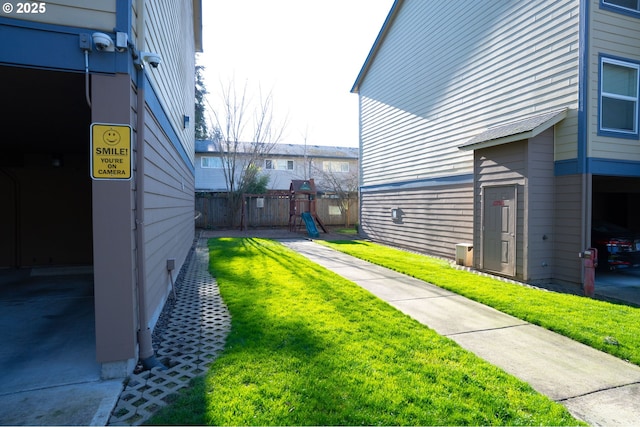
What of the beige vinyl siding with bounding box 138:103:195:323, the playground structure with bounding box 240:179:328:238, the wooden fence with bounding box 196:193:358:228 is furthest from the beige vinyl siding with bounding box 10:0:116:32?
the wooden fence with bounding box 196:193:358:228

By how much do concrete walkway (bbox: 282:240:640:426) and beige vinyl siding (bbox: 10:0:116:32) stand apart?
4.71m

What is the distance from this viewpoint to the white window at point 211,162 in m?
27.2

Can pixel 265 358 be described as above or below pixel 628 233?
below

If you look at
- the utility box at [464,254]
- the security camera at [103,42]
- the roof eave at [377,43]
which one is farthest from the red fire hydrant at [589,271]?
the roof eave at [377,43]

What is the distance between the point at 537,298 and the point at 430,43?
828cm

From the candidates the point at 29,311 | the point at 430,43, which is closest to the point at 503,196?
the point at 430,43

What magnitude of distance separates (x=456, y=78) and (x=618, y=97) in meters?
3.80

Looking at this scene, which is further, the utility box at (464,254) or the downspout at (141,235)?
the utility box at (464,254)

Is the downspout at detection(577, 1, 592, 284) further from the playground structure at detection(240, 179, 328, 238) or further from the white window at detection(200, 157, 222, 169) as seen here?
the white window at detection(200, 157, 222, 169)

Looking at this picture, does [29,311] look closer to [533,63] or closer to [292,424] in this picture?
[292,424]

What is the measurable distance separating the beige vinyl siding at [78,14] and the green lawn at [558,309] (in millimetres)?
5841

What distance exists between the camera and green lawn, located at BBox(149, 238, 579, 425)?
264 cm

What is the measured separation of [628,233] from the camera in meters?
7.80

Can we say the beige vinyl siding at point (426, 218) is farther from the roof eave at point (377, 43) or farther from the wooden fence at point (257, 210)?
the wooden fence at point (257, 210)
